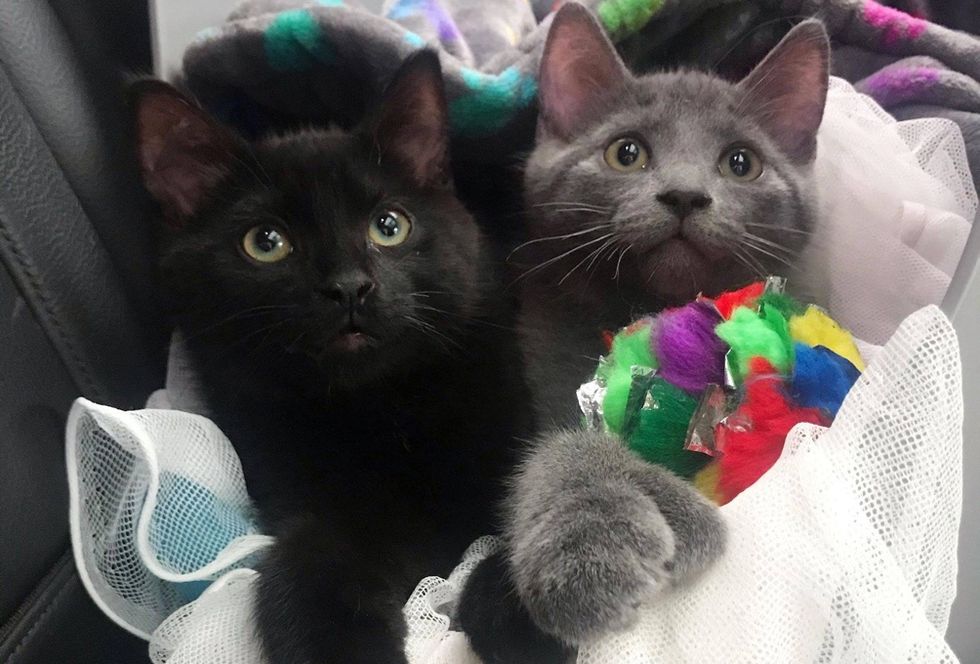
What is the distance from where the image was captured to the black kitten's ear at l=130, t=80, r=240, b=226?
2.52 ft

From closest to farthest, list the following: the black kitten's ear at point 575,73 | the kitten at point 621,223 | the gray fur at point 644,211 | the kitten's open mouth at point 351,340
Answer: the kitten at point 621,223, the kitten's open mouth at point 351,340, the gray fur at point 644,211, the black kitten's ear at point 575,73

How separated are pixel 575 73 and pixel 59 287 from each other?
62 cm

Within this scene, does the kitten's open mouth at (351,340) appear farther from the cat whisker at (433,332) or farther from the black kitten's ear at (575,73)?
the black kitten's ear at (575,73)

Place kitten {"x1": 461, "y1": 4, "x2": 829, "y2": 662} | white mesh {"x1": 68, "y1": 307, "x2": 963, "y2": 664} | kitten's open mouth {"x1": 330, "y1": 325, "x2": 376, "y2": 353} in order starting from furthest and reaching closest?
kitten's open mouth {"x1": 330, "y1": 325, "x2": 376, "y2": 353} → kitten {"x1": 461, "y1": 4, "x2": 829, "y2": 662} → white mesh {"x1": 68, "y1": 307, "x2": 963, "y2": 664}

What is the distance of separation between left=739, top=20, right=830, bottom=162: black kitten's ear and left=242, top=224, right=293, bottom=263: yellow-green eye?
0.57 meters

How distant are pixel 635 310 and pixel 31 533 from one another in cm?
60

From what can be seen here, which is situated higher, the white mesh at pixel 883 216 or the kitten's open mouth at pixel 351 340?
the kitten's open mouth at pixel 351 340

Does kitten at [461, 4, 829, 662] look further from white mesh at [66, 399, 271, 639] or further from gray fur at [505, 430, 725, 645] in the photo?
white mesh at [66, 399, 271, 639]

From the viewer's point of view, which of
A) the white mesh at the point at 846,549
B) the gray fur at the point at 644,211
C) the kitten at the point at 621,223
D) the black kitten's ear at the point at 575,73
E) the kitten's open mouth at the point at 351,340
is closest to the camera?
the white mesh at the point at 846,549

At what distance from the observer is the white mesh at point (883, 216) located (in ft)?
2.56

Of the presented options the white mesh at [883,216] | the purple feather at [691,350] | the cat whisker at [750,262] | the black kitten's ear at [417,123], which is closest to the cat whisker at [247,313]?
the black kitten's ear at [417,123]

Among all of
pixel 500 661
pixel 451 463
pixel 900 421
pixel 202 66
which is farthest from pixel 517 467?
pixel 202 66

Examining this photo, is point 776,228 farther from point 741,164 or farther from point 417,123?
point 417,123

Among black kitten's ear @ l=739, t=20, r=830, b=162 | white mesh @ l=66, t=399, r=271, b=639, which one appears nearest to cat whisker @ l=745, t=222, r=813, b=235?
black kitten's ear @ l=739, t=20, r=830, b=162
